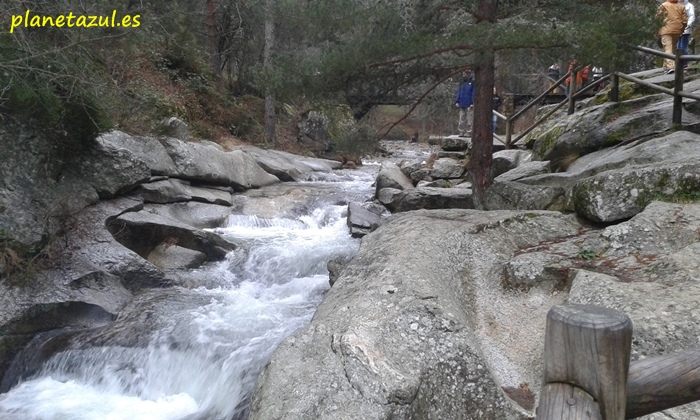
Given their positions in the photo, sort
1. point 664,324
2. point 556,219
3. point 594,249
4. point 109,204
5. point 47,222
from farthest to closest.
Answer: point 109,204 → point 47,222 → point 556,219 → point 594,249 → point 664,324

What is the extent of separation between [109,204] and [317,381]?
Answer: 702 centimetres

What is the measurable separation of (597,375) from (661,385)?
324mm

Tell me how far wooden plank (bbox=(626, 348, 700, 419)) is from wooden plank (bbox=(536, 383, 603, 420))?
7.6 inches

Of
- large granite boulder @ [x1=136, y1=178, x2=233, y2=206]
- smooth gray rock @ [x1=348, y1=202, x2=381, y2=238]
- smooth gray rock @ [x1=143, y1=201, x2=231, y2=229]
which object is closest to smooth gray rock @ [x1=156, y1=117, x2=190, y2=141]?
large granite boulder @ [x1=136, y1=178, x2=233, y2=206]

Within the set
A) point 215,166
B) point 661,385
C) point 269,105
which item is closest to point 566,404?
point 661,385

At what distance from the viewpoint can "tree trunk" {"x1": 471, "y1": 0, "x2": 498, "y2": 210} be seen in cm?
793

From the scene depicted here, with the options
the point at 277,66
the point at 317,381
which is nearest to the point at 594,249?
the point at 317,381

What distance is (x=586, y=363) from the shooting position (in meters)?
1.63

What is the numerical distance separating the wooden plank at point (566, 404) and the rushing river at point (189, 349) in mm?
3757

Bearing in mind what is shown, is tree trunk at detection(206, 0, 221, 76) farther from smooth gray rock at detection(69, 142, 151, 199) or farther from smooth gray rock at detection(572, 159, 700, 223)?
smooth gray rock at detection(572, 159, 700, 223)

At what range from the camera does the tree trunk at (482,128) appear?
793 centimetres

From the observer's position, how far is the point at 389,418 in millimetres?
3092

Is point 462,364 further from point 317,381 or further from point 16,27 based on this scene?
point 16,27

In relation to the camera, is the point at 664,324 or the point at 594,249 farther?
the point at 594,249
